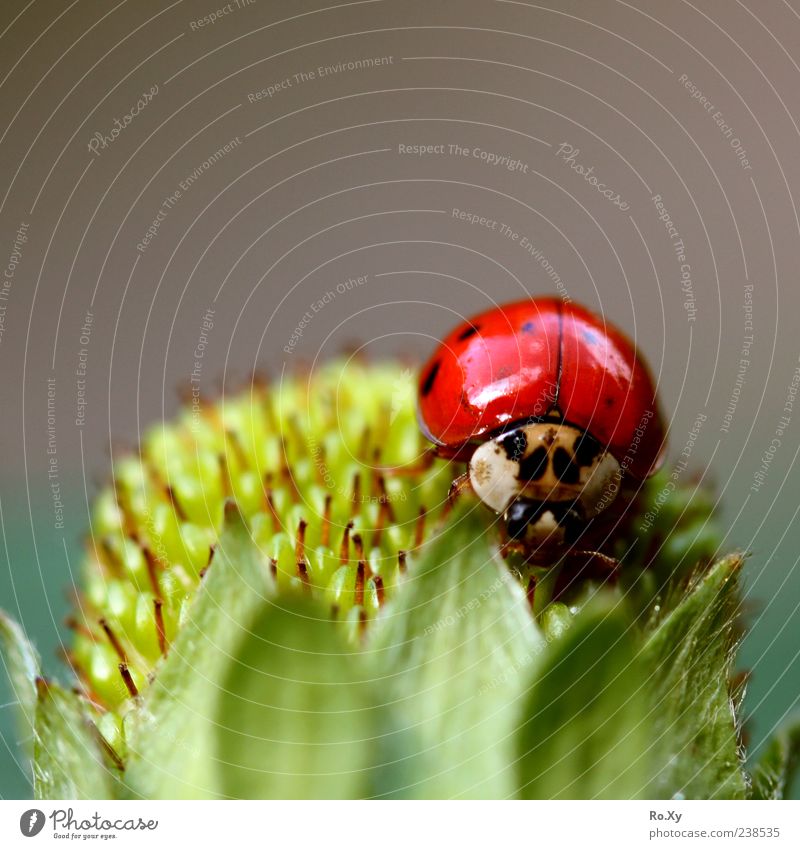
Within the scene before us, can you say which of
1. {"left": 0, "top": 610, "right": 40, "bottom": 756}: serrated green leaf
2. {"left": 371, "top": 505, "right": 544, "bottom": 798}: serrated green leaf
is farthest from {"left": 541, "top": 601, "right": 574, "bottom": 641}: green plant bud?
{"left": 0, "top": 610, "right": 40, "bottom": 756}: serrated green leaf

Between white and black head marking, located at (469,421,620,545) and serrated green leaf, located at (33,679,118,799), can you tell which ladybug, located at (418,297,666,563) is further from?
serrated green leaf, located at (33,679,118,799)

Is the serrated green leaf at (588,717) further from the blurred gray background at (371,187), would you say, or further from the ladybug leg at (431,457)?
the blurred gray background at (371,187)

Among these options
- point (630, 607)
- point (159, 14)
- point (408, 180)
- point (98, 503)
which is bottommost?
point (630, 607)

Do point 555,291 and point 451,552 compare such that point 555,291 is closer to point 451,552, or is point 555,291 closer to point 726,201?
point 726,201

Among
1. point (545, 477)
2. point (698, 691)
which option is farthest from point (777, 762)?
point (545, 477)

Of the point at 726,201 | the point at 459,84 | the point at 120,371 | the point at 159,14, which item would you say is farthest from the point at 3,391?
the point at 726,201

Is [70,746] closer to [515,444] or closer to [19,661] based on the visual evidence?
[19,661]
